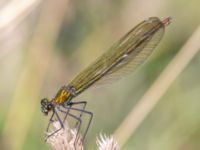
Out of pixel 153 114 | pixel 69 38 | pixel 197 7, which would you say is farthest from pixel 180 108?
pixel 69 38

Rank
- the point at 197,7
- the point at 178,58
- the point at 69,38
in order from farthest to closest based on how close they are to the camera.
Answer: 1. the point at 69,38
2. the point at 197,7
3. the point at 178,58

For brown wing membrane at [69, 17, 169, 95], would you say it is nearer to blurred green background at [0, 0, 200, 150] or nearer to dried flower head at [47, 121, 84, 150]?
dried flower head at [47, 121, 84, 150]

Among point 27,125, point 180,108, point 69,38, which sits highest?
point 69,38

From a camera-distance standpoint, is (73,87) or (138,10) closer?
(73,87)

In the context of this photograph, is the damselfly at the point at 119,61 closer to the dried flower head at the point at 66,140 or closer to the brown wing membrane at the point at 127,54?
the brown wing membrane at the point at 127,54

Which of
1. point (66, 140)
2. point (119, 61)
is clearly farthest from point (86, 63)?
point (66, 140)

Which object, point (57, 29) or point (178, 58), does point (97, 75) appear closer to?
point (178, 58)
